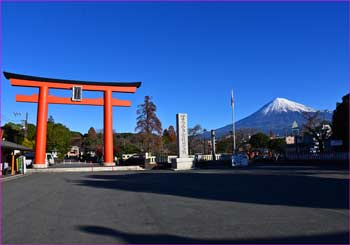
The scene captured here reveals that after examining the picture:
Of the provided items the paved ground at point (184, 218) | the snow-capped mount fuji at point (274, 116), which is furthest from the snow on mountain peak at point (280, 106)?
the paved ground at point (184, 218)

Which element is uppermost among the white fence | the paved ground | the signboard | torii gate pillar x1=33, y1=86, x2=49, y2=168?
the signboard

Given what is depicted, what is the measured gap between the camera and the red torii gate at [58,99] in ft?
89.4

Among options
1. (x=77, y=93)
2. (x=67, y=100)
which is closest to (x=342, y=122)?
(x=77, y=93)

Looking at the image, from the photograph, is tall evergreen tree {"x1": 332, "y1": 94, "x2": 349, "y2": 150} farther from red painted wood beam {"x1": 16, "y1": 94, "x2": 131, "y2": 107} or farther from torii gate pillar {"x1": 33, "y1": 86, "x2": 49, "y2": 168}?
torii gate pillar {"x1": 33, "y1": 86, "x2": 49, "y2": 168}

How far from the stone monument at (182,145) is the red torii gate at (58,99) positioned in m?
5.65

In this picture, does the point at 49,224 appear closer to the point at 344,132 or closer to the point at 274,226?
the point at 274,226

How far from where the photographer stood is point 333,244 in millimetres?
4848

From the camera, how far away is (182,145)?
90.0 feet

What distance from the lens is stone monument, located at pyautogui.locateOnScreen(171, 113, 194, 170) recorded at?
2703 cm

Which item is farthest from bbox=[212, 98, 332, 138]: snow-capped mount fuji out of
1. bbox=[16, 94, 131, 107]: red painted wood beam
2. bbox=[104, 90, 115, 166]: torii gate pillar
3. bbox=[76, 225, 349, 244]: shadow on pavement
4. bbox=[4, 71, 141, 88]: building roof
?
bbox=[76, 225, 349, 244]: shadow on pavement

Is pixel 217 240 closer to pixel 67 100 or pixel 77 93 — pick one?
pixel 77 93

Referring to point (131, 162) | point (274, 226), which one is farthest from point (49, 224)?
point (131, 162)

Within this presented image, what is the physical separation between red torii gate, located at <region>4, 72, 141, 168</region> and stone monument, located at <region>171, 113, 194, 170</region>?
565 centimetres

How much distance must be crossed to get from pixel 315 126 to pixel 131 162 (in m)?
24.6
